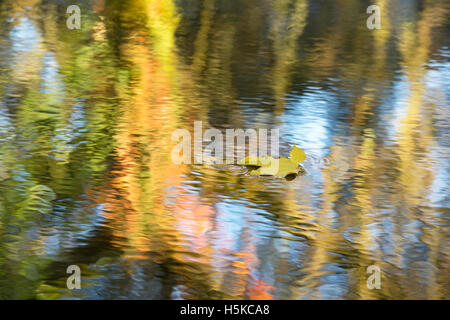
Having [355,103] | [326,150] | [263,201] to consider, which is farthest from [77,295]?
[355,103]

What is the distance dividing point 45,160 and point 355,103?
1136mm

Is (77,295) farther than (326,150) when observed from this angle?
No

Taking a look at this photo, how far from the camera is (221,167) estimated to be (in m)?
1.96

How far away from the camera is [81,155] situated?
203 cm

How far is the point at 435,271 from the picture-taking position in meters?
1.40

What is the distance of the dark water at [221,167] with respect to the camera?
1400 millimetres

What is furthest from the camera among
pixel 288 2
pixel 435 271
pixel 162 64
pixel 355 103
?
pixel 288 2

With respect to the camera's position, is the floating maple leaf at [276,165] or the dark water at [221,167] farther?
the floating maple leaf at [276,165]

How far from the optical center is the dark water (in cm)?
140

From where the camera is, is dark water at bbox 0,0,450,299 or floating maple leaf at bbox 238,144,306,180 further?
floating maple leaf at bbox 238,144,306,180

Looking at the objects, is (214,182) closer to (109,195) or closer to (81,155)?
(109,195)
